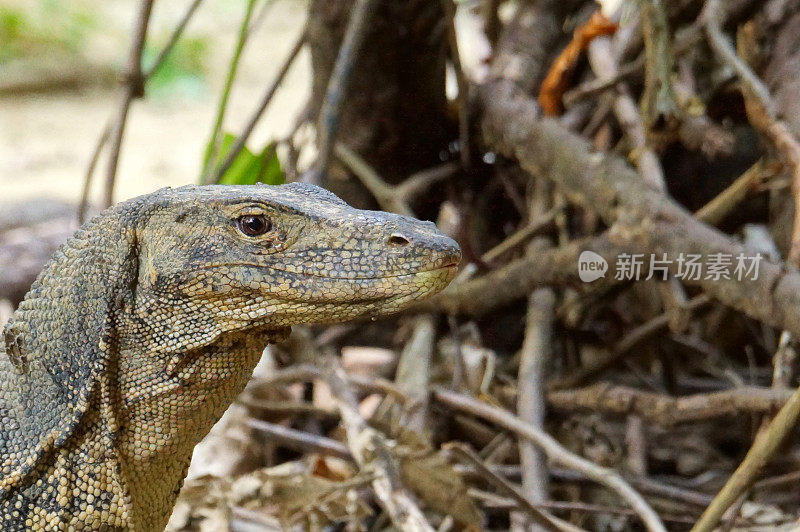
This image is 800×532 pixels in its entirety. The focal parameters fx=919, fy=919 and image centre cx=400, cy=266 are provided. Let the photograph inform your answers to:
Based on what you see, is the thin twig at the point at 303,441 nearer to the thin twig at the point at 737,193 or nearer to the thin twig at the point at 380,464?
the thin twig at the point at 380,464

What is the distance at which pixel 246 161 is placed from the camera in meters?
4.11

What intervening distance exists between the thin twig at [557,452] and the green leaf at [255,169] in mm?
1238

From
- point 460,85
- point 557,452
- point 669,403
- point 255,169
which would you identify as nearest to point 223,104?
point 255,169

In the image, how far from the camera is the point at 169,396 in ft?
6.97

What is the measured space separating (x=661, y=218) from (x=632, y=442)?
2.86 feet

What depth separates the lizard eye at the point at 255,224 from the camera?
2.02 meters

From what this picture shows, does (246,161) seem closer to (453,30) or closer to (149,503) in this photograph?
(453,30)

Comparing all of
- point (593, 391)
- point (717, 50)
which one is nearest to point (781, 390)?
point (593, 391)

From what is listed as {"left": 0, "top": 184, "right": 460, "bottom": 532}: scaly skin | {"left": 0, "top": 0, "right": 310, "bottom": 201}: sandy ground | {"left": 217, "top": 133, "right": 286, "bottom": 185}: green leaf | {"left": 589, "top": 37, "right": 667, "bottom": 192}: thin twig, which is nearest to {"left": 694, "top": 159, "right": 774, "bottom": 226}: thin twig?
{"left": 589, "top": 37, "right": 667, "bottom": 192}: thin twig

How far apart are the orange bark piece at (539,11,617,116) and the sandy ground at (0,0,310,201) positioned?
568cm

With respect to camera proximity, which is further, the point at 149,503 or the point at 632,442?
the point at 632,442

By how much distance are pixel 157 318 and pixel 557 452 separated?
1488 millimetres

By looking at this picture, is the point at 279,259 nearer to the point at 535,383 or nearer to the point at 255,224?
the point at 255,224

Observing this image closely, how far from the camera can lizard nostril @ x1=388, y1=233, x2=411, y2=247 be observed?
1.91 metres
